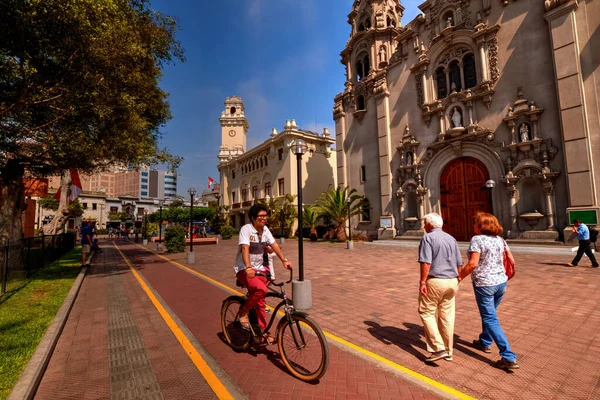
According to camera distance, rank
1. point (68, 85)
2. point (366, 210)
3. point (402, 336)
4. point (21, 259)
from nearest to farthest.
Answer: point (402, 336), point (68, 85), point (21, 259), point (366, 210)

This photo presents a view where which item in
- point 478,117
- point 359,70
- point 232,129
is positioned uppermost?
point 232,129

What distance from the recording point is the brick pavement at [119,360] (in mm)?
3160

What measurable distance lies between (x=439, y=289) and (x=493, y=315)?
0.70 meters

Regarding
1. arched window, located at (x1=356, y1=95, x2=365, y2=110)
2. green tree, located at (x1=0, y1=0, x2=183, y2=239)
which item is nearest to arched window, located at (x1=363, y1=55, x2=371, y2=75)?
arched window, located at (x1=356, y1=95, x2=365, y2=110)

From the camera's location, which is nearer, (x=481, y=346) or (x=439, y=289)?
(x=439, y=289)

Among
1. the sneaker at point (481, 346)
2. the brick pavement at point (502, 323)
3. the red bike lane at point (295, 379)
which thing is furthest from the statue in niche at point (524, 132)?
the red bike lane at point (295, 379)

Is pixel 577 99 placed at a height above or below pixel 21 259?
above

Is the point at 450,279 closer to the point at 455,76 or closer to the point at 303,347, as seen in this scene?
the point at 303,347

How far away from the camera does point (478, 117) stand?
17828 mm

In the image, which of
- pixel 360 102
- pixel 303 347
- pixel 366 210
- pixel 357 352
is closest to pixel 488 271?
pixel 357 352

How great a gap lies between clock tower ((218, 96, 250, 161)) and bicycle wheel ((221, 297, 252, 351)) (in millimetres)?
49238

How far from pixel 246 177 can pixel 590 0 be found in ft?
126

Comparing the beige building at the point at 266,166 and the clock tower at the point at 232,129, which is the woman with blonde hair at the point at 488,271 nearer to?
the beige building at the point at 266,166

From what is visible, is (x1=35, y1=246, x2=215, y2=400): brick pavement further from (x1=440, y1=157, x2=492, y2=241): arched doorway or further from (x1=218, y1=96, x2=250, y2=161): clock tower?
(x1=218, y1=96, x2=250, y2=161): clock tower
